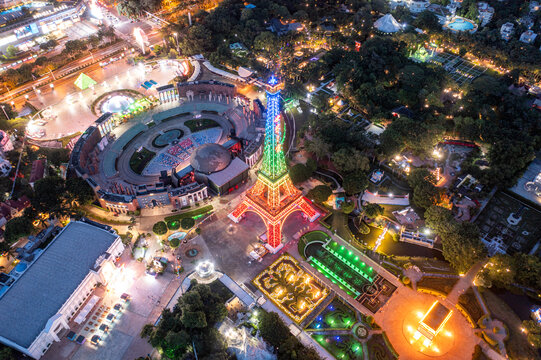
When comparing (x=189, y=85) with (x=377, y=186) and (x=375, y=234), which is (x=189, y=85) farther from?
(x=375, y=234)

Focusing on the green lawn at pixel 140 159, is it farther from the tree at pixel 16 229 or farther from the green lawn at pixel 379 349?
the green lawn at pixel 379 349

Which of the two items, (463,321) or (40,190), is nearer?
(463,321)

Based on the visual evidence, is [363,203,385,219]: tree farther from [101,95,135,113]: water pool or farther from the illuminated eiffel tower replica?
[101,95,135,113]: water pool

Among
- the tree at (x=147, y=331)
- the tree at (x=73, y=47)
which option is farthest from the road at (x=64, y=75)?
the tree at (x=147, y=331)

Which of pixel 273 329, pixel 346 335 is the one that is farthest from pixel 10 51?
pixel 346 335

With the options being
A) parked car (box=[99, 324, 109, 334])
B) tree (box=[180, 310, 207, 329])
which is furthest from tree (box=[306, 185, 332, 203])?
parked car (box=[99, 324, 109, 334])

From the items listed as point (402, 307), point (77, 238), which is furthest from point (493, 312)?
point (77, 238)

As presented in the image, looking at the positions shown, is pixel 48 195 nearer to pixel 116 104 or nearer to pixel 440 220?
pixel 116 104
